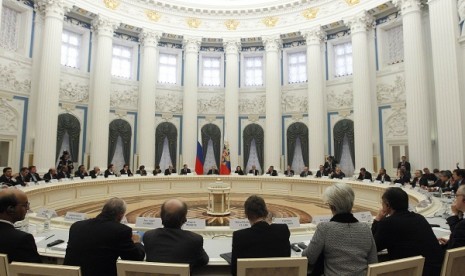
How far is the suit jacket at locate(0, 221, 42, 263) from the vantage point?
196 centimetres

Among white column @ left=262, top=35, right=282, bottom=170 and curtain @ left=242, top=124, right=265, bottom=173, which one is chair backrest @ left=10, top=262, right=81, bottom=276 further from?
curtain @ left=242, top=124, right=265, bottom=173

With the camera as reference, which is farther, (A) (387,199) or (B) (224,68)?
(B) (224,68)

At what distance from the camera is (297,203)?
9.84m

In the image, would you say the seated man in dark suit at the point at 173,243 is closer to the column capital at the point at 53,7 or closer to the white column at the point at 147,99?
the white column at the point at 147,99

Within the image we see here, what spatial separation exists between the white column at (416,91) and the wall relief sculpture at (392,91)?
146 cm

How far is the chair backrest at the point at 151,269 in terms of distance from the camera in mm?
1645

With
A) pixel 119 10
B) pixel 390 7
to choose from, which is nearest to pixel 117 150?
pixel 119 10

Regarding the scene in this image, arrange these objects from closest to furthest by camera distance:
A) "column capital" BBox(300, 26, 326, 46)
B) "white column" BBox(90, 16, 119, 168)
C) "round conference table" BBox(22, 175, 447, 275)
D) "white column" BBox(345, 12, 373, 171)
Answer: "round conference table" BBox(22, 175, 447, 275)
"white column" BBox(345, 12, 373, 171)
"white column" BBox(90, 16, 119, 168)
"column capital" BBox(300, 26, 326, 46)

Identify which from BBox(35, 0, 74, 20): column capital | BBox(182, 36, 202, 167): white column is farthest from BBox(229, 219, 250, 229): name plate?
BBox(35, 0, 74, 20): column capital

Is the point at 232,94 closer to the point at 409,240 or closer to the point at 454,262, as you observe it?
the point at 409,240

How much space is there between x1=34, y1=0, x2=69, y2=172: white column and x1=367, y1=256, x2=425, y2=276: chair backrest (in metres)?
13.1

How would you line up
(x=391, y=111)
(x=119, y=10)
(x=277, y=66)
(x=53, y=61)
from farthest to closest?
1. (x=277, y=66)
2. (x=119, y=10)
3. (x=391, y=111)
4. (x=53, y=61)

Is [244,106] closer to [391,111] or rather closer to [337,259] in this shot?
[391,111]

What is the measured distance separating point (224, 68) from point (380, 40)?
8090mm
